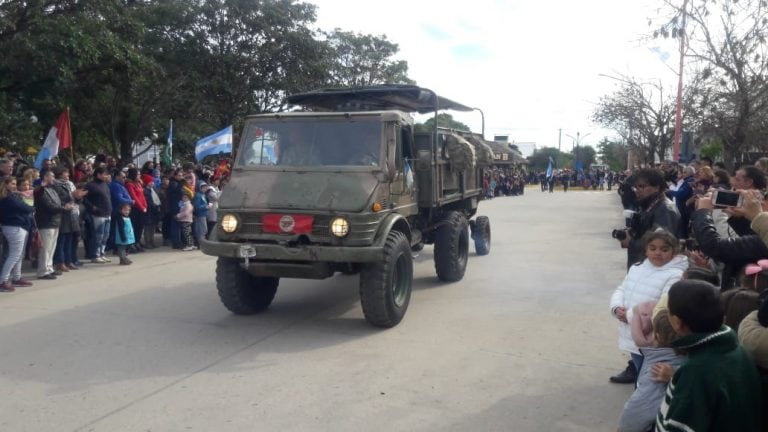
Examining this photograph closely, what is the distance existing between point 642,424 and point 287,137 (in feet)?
16.6

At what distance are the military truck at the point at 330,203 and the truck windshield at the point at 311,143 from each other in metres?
0.01

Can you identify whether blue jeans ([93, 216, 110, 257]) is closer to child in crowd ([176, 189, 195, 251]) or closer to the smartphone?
child in crowd ([176, 189, 195, 251])

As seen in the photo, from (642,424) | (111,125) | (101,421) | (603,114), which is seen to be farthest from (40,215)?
(603,114)

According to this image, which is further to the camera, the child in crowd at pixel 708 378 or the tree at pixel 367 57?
the tree at pixel 367 57

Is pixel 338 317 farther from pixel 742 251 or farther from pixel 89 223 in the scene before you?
pixel 89 223

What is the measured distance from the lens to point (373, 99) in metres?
8.92

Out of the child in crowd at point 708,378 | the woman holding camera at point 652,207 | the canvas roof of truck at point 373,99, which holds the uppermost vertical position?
the canvas roof of truck at point 373,99

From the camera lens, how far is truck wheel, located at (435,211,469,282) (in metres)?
8.83

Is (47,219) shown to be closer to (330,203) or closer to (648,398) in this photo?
(330,203)

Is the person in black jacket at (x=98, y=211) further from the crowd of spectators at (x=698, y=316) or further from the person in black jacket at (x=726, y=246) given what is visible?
the person in black jacket at (x=726, y=246)

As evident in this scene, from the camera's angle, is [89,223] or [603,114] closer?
[89,223]

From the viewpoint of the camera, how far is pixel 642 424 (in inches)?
135

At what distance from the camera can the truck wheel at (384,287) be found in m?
6.37

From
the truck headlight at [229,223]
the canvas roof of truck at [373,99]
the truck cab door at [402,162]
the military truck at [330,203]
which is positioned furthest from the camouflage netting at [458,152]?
the truck headlight at [229,223]
